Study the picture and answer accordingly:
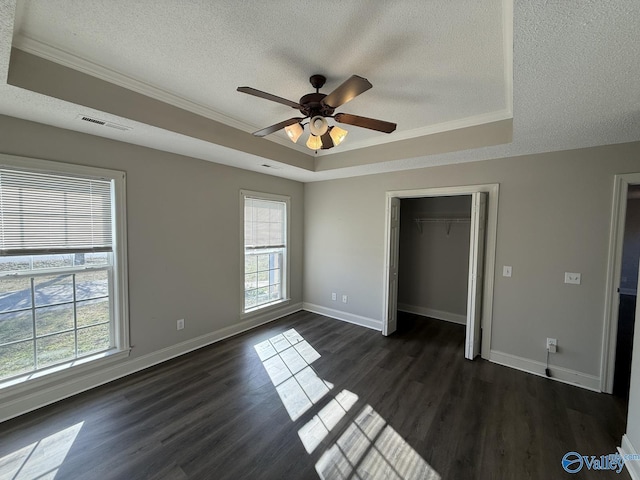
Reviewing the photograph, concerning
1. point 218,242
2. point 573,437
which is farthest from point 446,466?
point 218,242

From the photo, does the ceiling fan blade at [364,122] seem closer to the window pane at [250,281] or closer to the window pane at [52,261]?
the window pane at [52,261]

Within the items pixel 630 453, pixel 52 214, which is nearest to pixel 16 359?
pixel 52 214

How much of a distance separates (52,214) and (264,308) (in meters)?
2.76

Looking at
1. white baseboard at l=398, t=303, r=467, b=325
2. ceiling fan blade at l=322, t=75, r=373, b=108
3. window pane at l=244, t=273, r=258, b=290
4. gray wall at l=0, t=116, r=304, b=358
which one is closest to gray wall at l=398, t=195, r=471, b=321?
white baseboard at l=398, t=303, r=467, b=325

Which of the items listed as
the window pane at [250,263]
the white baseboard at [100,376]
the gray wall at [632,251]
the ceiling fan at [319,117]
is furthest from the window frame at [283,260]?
the gray wall at [632,251]

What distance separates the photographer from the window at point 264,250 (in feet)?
13.2

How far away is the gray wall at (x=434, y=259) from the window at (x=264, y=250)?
2261 mm

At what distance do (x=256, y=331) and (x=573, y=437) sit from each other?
3.47 metres

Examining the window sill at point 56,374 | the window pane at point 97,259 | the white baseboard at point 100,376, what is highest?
the window pane at point 97,259

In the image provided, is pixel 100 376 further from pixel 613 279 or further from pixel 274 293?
pixel 613 279

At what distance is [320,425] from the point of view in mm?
2129

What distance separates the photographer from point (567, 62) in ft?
4.39

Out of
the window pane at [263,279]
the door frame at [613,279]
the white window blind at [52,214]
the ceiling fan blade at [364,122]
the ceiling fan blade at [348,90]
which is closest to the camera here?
the ceiling fan blade at [348,90]

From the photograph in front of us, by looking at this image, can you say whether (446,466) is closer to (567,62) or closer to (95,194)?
(567,62)
